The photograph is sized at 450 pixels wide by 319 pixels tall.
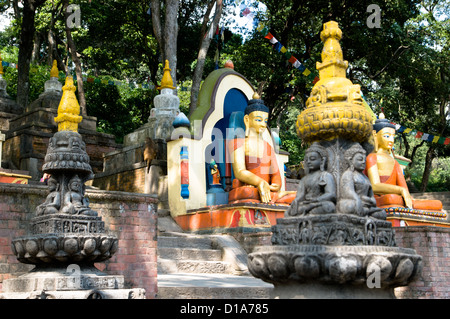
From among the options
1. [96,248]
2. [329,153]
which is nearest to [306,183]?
[329,153]

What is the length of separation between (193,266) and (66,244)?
3595 mm

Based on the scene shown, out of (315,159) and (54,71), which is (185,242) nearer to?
(315,159)

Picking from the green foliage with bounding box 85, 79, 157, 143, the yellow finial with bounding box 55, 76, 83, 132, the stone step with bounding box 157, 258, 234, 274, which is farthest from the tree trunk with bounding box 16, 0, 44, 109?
the stone step with bounding box 157, 258, 234, 274

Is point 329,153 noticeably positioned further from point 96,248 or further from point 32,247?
point 32,247

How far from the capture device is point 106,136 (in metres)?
17.8

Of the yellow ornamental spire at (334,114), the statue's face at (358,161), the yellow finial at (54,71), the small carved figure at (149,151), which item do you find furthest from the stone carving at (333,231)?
the yellow finial at (54,71)

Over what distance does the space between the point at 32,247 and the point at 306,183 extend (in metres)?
2.93

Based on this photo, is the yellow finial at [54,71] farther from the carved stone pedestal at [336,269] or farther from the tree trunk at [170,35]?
the carved stone pedestal at [336,269]

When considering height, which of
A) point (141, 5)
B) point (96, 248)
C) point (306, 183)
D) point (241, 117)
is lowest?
point (96, 248)

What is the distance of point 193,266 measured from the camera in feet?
30.3

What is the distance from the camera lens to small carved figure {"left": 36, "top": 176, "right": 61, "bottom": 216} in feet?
20.9

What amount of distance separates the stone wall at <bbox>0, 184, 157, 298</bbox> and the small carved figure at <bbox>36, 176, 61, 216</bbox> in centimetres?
80

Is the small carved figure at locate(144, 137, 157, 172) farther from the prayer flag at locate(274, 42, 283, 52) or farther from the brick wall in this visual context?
the prayer flag at locate(274, 42, 283, 52)
